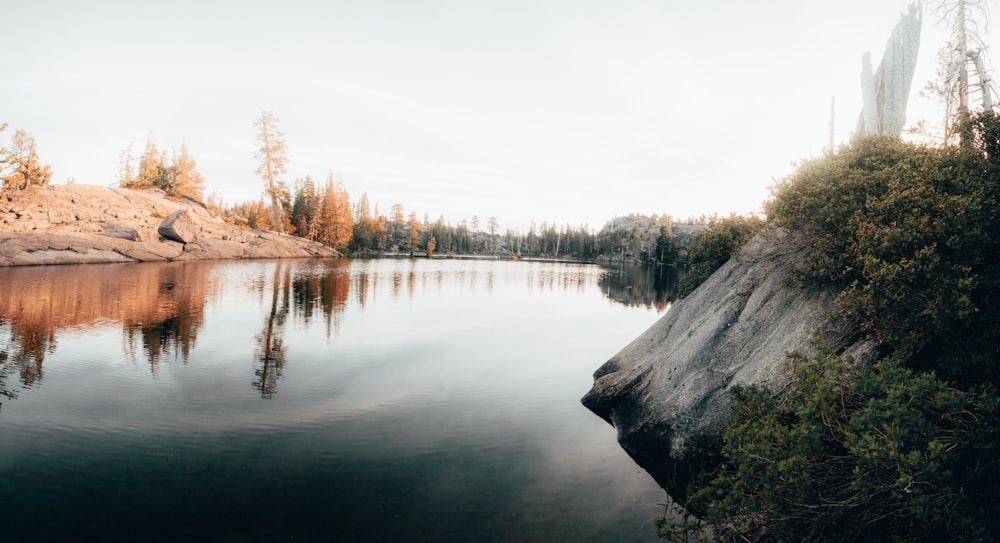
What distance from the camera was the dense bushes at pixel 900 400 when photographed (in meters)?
5.09

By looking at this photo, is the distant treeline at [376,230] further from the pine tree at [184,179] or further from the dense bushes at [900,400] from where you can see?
the dense bushes at [900,400]

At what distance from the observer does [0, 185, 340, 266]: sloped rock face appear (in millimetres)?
46719

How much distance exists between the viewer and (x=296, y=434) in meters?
10.4

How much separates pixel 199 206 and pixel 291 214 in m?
23.9

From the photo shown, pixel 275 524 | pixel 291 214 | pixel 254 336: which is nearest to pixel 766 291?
pixel 275 524

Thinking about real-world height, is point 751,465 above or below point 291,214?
below

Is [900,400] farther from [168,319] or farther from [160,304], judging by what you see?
[160,304]

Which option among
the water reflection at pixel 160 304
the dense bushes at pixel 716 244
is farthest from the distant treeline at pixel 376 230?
the dense bushes at pixel 716 244

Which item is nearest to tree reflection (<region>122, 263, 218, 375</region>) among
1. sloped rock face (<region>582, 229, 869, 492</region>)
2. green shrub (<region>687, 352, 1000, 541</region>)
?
sloped rock face (<region>582, 229, 869, 492</region>)

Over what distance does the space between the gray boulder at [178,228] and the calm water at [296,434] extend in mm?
40884

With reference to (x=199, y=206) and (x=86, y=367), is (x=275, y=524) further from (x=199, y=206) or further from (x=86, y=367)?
(x=199, y=206)

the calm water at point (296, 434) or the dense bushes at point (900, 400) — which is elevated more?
the dense bushes at point (900, 400)

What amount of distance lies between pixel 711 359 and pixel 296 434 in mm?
10252

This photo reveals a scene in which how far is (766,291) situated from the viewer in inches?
450
